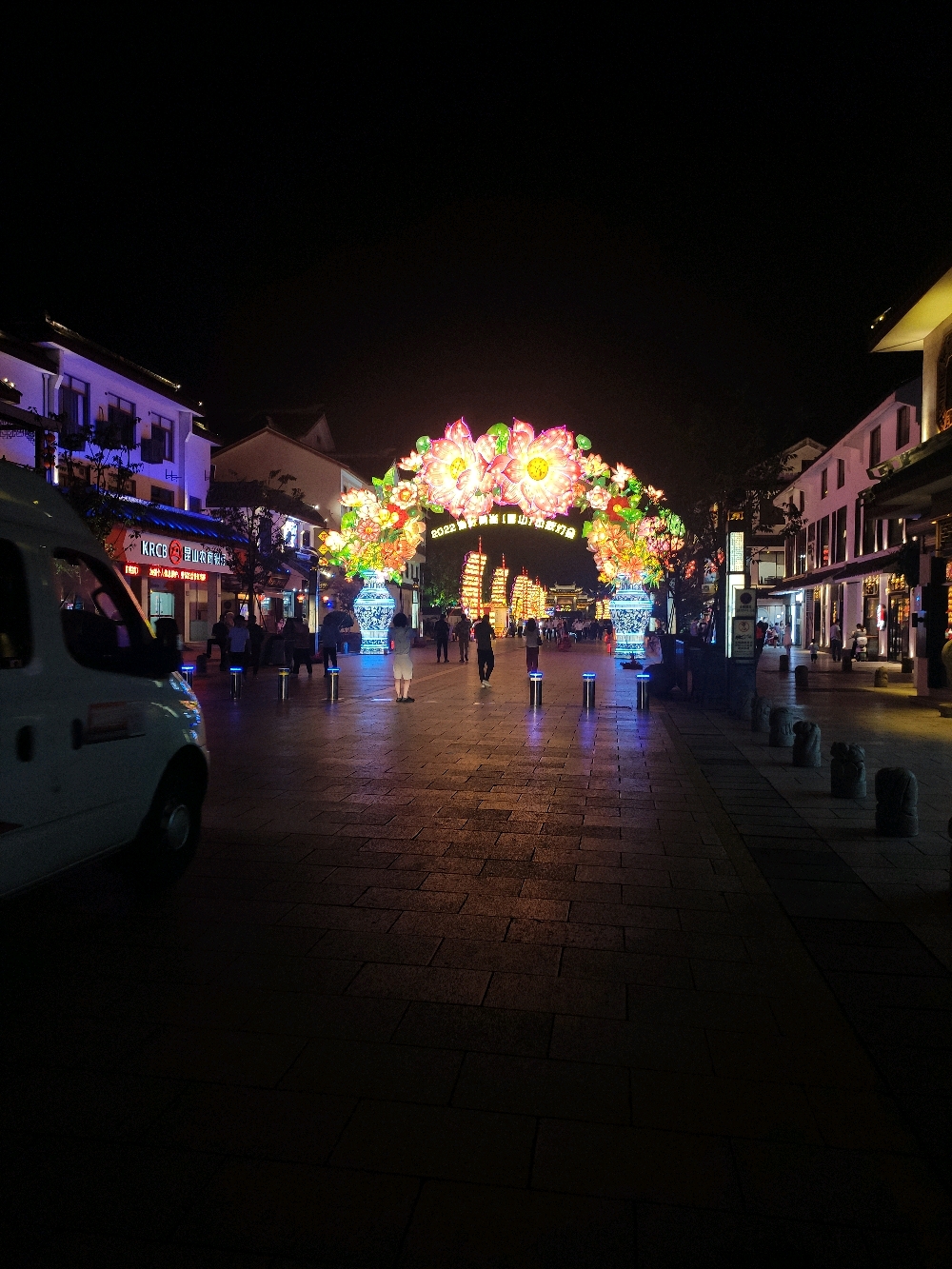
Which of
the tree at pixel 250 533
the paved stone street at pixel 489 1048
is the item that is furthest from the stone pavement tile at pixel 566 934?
the tree at pixel 250 533

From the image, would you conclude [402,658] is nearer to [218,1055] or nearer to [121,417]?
[218,1055]

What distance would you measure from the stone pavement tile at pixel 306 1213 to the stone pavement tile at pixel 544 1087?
0.55 meters

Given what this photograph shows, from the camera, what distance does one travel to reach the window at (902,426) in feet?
97.5

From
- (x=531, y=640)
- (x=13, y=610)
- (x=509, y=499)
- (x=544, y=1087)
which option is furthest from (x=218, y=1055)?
(x=509, y=499)

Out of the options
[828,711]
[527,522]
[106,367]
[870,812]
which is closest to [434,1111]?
[870,812]

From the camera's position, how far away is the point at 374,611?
33.3m

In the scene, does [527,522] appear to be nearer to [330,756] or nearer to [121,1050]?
[330,756]

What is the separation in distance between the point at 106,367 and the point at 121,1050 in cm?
2543

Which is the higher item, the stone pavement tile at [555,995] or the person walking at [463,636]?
the person walking at [463,636]

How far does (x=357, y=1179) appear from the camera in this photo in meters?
2.72

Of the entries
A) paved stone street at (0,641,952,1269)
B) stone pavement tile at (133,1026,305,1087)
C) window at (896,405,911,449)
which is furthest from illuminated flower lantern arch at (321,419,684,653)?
stone pavement tile at (133,1026,305,1087)

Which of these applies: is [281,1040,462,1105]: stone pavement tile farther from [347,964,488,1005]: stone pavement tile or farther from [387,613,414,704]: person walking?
[387,613,414,704]: person walking

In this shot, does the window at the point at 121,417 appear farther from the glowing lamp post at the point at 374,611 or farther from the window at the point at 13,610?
the window at the point at 13,610

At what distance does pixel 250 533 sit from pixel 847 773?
957 inches
